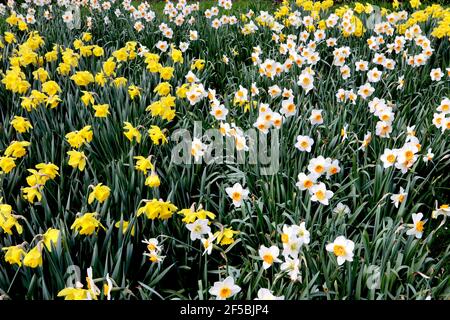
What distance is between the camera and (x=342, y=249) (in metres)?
1.77

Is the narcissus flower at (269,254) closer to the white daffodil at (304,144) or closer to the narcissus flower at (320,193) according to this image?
the narcissus flower at (320,193)

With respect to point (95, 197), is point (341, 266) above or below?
below

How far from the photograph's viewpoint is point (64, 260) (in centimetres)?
183

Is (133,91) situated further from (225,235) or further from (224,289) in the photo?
(224,289)

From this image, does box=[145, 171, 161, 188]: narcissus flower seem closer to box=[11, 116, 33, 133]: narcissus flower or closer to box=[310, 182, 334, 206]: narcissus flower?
box=[310, 182, 334, 206]: narcissus flower

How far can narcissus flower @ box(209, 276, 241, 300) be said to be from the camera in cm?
167

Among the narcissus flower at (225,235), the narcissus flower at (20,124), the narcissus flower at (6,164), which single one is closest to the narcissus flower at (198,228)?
the narcissus flower at (225,235)

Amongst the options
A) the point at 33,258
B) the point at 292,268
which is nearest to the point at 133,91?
the point at 33,258

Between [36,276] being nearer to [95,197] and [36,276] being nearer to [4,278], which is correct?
[4,278]

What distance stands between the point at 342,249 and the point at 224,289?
0.46m

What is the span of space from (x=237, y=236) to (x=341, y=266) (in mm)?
523

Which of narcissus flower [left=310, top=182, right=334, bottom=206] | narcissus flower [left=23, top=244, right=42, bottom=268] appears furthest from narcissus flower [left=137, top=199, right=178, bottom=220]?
narcissus flower [left=310, top=182, right=334, bottom=206]
